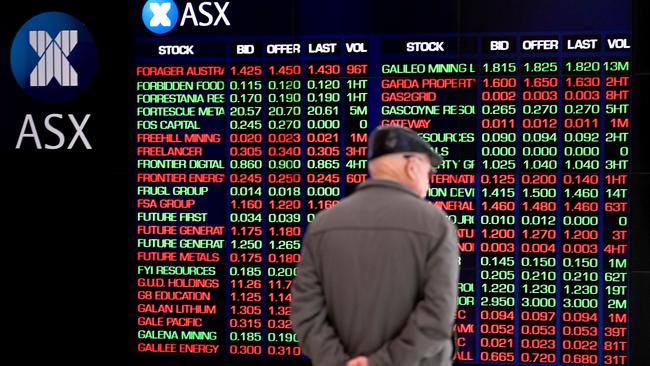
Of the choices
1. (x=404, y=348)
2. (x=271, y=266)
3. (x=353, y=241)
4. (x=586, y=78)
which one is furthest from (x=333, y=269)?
(x=586, y=78)

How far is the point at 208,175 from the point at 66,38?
1.13 m

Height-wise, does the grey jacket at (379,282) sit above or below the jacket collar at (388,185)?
below

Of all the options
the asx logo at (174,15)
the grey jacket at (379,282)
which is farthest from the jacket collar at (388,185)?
the asx logo at (174,15)

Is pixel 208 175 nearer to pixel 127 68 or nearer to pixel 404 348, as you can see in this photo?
pixel 127 68

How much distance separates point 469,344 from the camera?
4207 millimetres

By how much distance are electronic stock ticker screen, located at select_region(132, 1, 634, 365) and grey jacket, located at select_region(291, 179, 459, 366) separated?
1861 mm

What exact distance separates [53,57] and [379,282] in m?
2.94

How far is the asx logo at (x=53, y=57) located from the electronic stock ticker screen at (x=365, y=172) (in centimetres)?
32

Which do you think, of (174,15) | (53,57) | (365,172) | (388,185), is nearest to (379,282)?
(388,185)

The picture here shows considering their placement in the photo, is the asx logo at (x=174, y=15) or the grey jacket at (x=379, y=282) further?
the asx logo at (x=174, y=15)

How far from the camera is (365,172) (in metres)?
4.25

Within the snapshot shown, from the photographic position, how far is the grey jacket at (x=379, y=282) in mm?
2268

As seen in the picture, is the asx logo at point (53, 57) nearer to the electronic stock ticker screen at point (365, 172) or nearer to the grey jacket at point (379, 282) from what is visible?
the electronic stock ticker screen at point (365, 172)

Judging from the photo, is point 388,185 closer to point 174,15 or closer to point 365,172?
point 365,172
